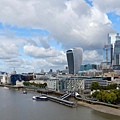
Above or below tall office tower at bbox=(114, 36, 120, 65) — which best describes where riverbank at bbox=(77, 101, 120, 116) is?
below

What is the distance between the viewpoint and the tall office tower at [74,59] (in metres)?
103

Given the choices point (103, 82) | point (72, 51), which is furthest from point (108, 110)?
point (72, 51)

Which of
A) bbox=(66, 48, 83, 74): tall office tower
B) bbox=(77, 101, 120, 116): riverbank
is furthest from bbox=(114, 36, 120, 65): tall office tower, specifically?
bbox=(77, 101, 120, 116): riverbank

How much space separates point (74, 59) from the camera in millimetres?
106125

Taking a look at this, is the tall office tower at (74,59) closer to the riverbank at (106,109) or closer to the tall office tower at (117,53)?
the tall office tower at (117,53)

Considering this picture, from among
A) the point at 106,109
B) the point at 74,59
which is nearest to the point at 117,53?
the point at 74,59

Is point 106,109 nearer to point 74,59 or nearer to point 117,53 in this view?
point 74,59

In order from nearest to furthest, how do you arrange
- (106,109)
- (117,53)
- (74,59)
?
(106,109) < (74,59) < (117,53)

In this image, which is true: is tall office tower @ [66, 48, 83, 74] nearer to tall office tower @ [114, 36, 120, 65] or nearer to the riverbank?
tall office tower @ [114, 36, 120, 65]

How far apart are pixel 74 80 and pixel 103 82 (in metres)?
8.28

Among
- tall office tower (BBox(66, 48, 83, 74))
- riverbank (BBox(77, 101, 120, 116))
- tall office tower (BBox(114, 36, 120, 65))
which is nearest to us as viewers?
riverbank (BBox(77, 101, 120, 116))

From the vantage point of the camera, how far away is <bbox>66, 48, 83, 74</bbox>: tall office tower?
103 meters

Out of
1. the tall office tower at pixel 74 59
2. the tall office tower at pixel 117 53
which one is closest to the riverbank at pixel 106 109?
the tall office tower at pixel 74 59

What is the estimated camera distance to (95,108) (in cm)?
2986
